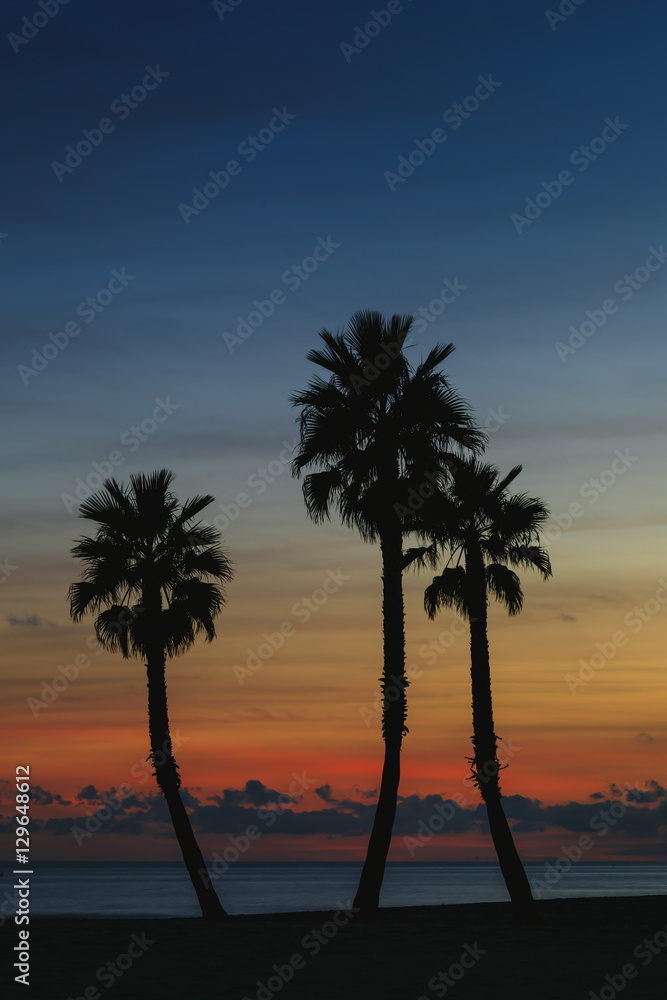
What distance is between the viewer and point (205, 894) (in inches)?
1128

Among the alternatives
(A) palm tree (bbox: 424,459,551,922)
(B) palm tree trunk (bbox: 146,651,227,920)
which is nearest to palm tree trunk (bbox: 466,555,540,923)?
(A) palm tree (bbox: 424,459,551,922)

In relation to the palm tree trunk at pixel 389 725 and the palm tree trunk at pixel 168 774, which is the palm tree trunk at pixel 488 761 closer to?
the palm tree trunk at pixel 389 725

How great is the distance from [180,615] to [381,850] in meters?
8.45

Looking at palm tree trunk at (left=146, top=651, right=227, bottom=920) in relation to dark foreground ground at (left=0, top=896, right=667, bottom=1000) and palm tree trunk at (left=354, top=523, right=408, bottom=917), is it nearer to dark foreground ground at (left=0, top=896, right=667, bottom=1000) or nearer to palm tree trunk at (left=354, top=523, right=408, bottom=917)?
dark foreground ground at (left=0, top=896, right=667, bottom=1000)

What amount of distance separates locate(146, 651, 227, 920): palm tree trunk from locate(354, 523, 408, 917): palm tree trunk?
14.5 ft

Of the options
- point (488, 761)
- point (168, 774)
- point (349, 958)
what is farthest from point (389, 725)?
point (349, 958)

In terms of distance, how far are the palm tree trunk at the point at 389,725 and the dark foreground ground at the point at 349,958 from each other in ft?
4.69

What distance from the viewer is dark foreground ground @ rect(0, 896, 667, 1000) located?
16.3m

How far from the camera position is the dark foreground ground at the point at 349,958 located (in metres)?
16.3

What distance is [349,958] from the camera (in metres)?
19.9

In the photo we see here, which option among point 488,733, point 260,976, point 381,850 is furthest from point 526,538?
point 260,976

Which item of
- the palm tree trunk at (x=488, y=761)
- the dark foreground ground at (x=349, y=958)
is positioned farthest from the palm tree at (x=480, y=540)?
the dark foreground ground at (x=349, y=958)

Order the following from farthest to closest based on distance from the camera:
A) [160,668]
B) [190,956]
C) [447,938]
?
[160,668] < [447,938] < [190,956]

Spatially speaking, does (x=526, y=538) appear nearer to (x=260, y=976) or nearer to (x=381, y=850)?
(x=381, y=850)
